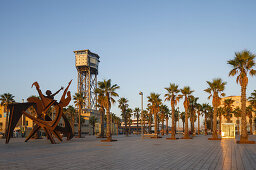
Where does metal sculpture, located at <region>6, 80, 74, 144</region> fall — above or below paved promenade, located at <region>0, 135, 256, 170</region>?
above

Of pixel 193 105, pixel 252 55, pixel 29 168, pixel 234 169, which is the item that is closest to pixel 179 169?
pixel 234 169

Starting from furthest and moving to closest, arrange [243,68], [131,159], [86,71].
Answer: [86,71] → [243,68] → [131,159]

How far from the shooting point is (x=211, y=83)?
41.5m

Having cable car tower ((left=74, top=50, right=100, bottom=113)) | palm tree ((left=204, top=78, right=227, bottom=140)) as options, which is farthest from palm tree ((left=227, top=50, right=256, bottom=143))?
cable car tower ((left=74, top=50, right=100, bottom=113))

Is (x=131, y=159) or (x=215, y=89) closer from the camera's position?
(x=131, y=159)

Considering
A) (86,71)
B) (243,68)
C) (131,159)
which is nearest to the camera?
(131,159)

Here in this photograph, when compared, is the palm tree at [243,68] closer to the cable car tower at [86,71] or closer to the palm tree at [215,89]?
the palm tree at [215,89]

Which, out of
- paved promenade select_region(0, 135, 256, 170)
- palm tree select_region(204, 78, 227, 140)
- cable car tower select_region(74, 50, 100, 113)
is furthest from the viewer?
cable car tower select_region(74, 50, 100, 113)

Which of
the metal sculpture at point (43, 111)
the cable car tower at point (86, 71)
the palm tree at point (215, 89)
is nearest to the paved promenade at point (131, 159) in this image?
the metal sculpture at point (43, 111)

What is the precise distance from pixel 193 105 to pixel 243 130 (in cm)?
3093

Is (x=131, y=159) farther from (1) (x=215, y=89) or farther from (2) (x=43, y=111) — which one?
(1) (x=215, y=89)

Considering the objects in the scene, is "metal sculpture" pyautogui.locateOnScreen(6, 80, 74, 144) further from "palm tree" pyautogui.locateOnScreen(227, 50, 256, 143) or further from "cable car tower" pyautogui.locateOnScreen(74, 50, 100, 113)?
"cable car tower" pyautogui.locateOnScreen(74, 50, 100, 113)

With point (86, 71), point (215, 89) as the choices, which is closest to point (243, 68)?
point (215, 89)

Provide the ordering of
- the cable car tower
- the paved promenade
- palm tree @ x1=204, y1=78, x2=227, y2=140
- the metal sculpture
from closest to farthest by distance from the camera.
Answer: the paved promenade, the metal sculpture, palm tree @ x1=204, y1=78, x2=227, y2=140, the cable car tower
